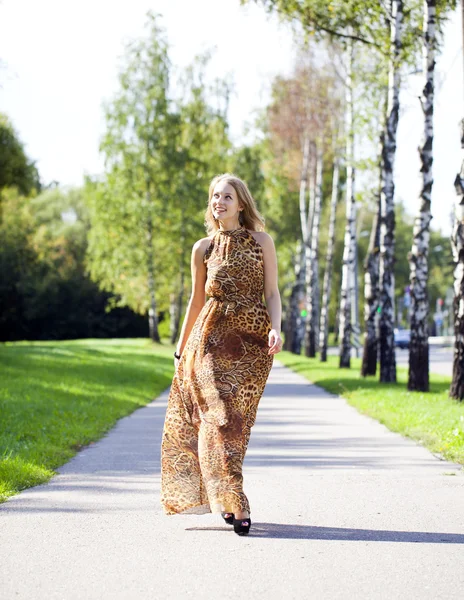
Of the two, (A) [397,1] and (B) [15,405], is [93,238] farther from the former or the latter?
(B) [15,405]

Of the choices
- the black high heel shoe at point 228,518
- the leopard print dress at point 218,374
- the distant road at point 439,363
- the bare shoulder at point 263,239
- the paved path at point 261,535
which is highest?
the bare shoulder at point 263,239

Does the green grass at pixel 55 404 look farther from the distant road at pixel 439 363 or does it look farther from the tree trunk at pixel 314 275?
the tree trunk at pixel 314 275

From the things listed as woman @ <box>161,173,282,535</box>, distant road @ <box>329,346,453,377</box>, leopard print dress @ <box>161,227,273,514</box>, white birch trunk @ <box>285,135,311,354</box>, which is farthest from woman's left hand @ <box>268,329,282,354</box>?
white birch trunk @ <box>285,135,311,354</box>

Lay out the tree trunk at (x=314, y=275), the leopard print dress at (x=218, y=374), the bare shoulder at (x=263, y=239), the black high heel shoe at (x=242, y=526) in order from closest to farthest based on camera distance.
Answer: the black high heel shoe at (x=242, y=526)
the leopard print dress at (x=218, y=374)
the bare shoulder at (x=263, y=239)
the tree trunk at (x=314, y=275)

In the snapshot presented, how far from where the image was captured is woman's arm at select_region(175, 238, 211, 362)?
7.34m

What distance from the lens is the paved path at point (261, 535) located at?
5.24 metres

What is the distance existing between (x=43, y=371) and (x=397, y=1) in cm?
1107

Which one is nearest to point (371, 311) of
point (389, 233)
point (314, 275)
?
point (389, 233)

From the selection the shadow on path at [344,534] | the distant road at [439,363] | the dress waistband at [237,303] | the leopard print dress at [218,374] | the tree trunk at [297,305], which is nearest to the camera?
the shadow on path at [344,534]

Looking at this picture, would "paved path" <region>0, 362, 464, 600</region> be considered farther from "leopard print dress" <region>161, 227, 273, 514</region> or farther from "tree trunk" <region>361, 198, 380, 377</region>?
"tree trunk" <region>361, 198, 380, 377</region>

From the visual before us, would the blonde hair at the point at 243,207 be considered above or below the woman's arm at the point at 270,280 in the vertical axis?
above

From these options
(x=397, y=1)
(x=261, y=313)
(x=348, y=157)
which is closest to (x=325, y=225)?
(x=348, y=157)

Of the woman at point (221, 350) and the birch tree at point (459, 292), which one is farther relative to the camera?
the birch tree at point (459, 292)

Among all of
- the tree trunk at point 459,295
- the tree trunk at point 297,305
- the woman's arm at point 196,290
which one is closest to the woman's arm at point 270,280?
the woman's arm at point 196,290
